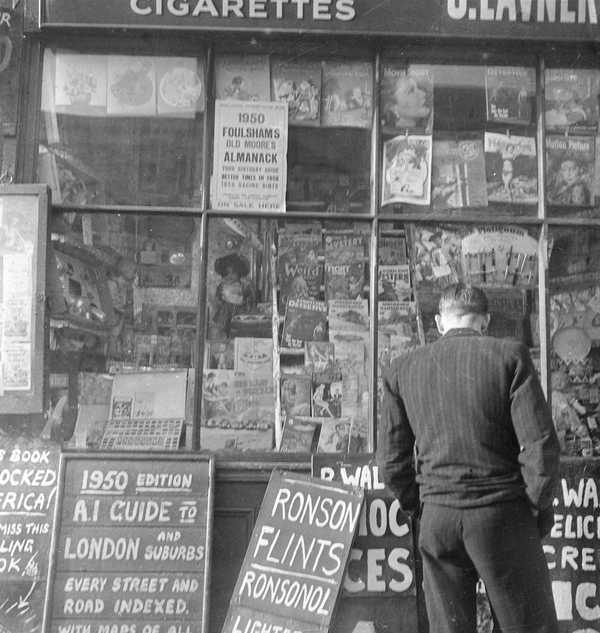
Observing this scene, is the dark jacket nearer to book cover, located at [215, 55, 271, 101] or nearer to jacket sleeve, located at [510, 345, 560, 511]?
jacket sleeve, located at [510, 345, 560, 511]

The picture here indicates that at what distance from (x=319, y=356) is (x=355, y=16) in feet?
6.41

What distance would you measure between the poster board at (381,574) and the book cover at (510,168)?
1.89 meters

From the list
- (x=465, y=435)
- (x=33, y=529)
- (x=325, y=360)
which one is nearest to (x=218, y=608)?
(x=33, y=529)

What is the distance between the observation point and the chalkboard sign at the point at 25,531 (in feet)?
17.9

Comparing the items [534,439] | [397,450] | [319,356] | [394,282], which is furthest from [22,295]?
[534,439]

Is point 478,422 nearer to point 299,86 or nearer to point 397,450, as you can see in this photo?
point 397,450

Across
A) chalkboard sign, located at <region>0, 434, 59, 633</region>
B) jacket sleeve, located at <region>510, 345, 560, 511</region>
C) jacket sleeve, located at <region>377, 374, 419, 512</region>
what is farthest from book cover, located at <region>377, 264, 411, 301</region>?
chalkboard sign, located at <region>0, 434, 59, 633</region>

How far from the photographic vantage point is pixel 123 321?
19.8ft

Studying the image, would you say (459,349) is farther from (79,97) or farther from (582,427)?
(79,97)

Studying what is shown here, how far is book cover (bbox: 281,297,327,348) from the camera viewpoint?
6.10 meters

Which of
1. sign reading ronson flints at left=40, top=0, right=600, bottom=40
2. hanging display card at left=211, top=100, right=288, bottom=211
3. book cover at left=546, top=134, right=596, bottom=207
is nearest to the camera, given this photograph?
sign reading ronson flints at left=40, top=0, right=600, bottom=40

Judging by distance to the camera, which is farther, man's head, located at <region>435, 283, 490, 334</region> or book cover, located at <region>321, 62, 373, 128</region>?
book cover, located at <region>321, 62, 373, 128</region>

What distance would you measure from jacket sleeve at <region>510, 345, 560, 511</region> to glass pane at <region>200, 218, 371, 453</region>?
159 cm

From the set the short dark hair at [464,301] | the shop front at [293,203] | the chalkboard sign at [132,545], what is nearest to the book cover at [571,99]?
the shop front at [293,203]
